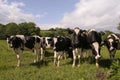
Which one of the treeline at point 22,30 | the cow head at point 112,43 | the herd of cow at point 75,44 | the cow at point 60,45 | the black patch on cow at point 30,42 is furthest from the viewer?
the treeline at point 22,30

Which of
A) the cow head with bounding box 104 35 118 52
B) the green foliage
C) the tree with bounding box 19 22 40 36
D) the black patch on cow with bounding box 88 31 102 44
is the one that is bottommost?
the green foliage

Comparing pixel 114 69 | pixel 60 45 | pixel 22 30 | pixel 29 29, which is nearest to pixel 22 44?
pixel 60 45

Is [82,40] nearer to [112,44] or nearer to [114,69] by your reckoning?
[112,44]

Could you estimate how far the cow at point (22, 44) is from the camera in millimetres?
22219

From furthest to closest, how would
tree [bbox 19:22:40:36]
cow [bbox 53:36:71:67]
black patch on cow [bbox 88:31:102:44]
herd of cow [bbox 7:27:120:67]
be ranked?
1. tree [bbox 19:22:40:36]
2. cow [bbox 53:36:71:67]
3. herd of cow [bbox 7:27:120:67]
4. black patch on cow [bbox 88:31:102:44]

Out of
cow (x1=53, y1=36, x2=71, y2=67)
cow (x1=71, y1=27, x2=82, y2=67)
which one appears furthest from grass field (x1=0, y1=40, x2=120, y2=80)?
cow (x1=53, y1=36, x2=71, y2=67)

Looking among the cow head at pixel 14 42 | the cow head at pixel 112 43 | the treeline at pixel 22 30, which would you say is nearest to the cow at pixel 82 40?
the cow head at pixel 112 43

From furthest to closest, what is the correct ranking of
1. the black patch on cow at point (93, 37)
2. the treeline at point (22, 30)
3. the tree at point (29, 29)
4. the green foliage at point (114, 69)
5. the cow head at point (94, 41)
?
the treeline at point (22, 30) → the tree at point (29, 29) → the black patch on cow at point (93, 37) → the cow head at point (94, 41) → the green foliage at point (114, 69)

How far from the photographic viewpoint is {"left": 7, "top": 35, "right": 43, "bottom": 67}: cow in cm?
2222

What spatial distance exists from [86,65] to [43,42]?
30.5ft

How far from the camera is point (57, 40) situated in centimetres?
2194

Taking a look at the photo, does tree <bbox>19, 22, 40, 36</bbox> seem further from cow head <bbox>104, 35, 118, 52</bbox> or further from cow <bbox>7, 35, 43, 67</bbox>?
cow head <bbox>104, 35, 118, 52</bbox>

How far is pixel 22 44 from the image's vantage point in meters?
23.0

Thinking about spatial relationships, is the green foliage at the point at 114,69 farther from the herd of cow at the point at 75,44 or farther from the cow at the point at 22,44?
the cow at the point at 22,44
